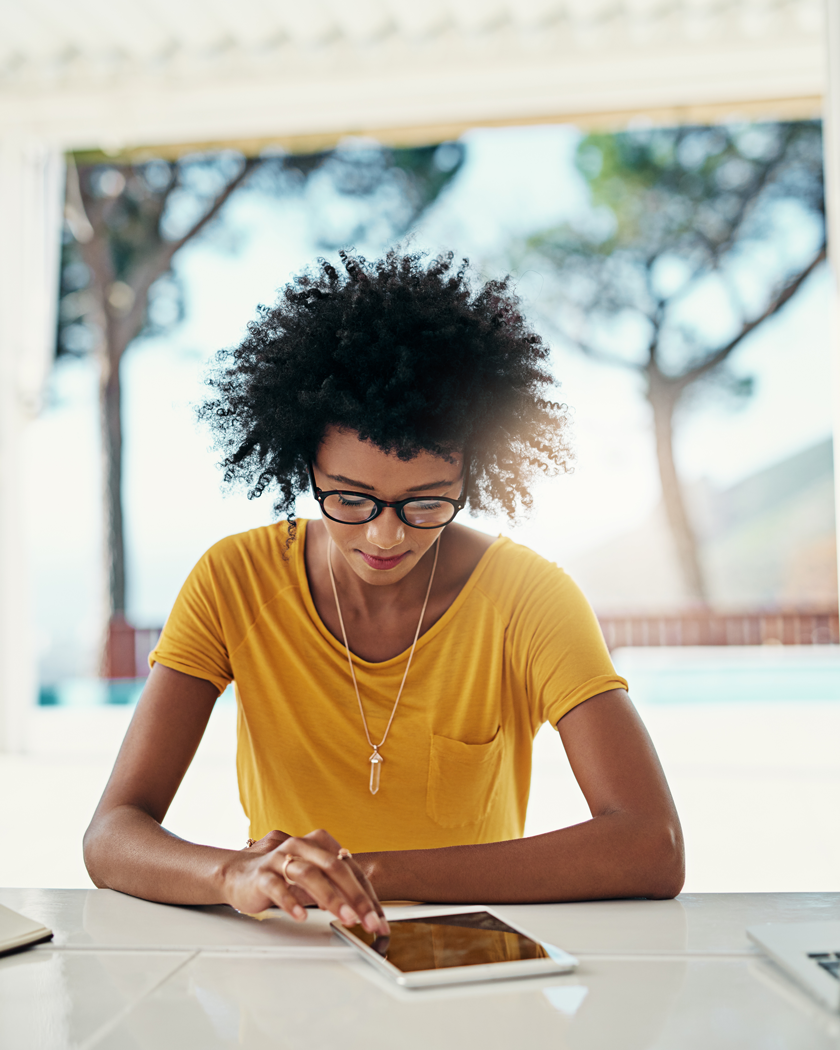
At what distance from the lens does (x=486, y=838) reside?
4.68ft

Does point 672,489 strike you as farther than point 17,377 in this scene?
Yes

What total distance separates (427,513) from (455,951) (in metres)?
0.62

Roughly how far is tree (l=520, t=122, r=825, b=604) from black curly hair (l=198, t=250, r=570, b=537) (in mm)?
9501

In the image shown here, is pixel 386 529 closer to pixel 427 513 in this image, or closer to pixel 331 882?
pixel 427 513

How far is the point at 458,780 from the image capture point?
55.3 inches

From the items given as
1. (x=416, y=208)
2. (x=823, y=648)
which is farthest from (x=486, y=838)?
(x=416, y=208)

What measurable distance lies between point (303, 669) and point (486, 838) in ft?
1.19

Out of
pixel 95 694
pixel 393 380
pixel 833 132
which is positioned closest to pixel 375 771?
pixel 393 380

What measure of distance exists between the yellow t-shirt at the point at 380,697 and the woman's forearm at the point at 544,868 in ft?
0.92

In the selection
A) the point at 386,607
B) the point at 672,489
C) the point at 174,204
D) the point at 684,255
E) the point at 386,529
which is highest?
the point at 174,204

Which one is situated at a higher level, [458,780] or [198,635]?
[198,635]

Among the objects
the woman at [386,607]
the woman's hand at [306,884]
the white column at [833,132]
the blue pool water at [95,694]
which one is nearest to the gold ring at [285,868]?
the woman's hand at [306,884]

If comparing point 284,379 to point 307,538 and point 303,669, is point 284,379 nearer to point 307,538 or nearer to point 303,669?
point 307,538

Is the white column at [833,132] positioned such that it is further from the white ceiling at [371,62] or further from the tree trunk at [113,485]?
the tree trunk at [113,485]
